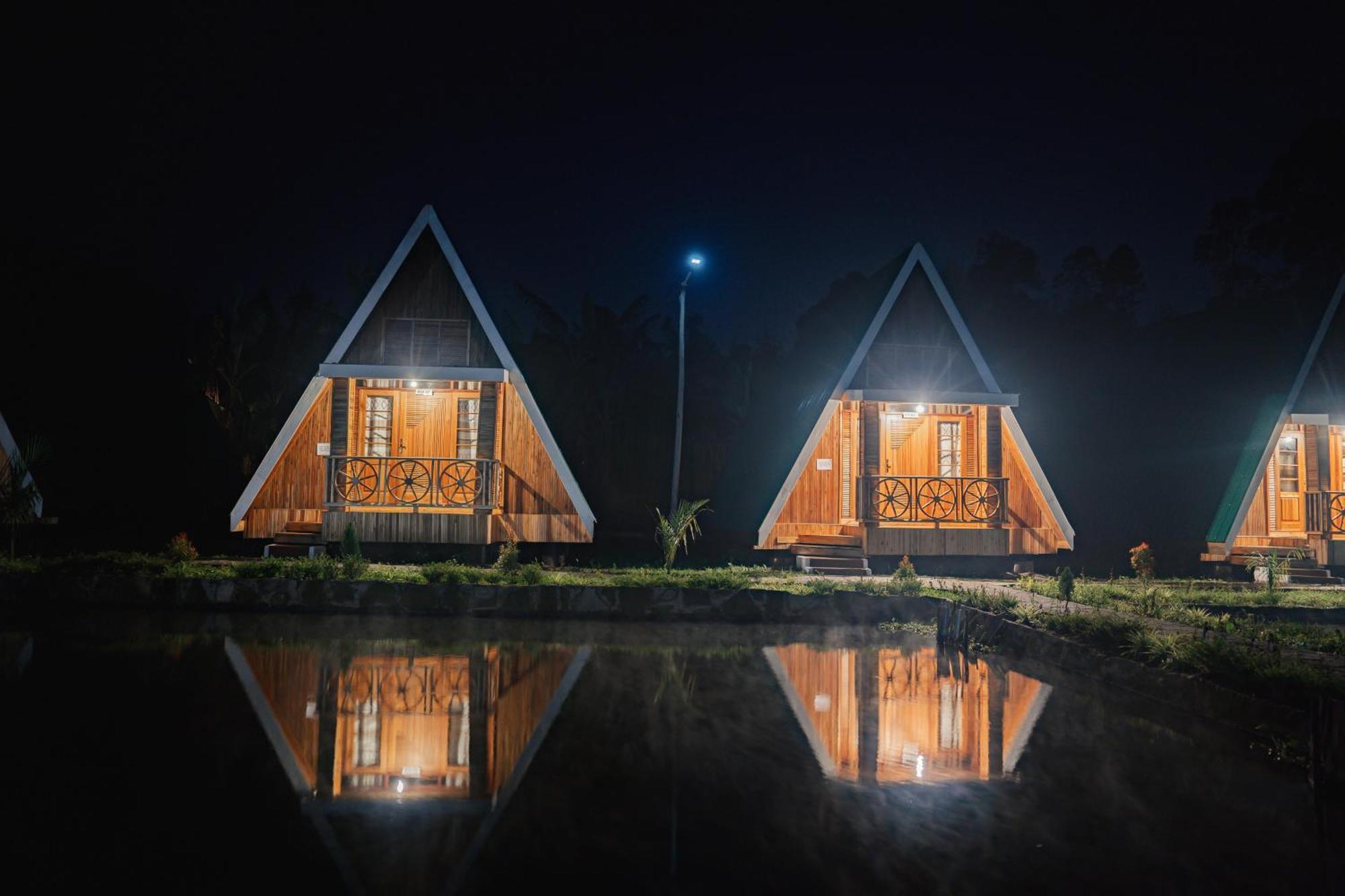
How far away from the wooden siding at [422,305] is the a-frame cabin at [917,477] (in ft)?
22.4

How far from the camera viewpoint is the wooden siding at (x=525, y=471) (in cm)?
1877

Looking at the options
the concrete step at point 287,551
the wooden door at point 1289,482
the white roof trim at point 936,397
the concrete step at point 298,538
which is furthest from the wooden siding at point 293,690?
the wooden door at point 1289,482

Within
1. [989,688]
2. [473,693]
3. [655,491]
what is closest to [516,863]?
[473,693]

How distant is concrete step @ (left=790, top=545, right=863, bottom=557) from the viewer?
18.8m

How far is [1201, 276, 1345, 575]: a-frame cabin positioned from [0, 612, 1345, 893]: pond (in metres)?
10.2

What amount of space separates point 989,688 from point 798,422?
11.3m

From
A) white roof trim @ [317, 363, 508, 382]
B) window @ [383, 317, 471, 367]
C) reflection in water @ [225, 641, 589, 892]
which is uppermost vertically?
window @ [383, 317, 471, 367]

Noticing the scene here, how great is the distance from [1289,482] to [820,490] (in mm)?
10533

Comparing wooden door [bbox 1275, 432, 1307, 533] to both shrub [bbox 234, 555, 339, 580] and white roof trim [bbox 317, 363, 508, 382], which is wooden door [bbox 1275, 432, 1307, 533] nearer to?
white roof trim [bbox 317, 363, 508, 382]

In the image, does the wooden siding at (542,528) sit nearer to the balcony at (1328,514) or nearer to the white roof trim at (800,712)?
the white roof trim at (800,712)

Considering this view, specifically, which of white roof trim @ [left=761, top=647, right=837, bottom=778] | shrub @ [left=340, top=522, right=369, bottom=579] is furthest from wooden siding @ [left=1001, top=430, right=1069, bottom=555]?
shrub @ [left=340, top=522, right=369, bottom=579]

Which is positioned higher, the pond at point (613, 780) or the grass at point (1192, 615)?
the grass at point (1192, 615)

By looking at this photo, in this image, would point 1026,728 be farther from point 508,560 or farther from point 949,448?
point 949,448

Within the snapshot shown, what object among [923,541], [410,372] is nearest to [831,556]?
[923,541]
